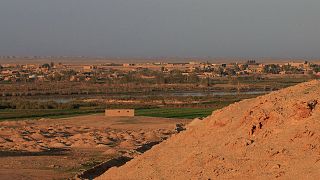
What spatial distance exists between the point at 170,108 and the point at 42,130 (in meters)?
17.3

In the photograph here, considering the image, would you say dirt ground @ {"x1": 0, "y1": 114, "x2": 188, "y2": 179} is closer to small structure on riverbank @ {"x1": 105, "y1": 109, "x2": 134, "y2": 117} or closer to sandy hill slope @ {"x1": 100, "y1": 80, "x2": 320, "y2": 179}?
small structure on riverbank @ {"x1": 105, "y1": 109, "x2": 134, "y2": 117}

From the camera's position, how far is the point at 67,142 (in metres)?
25.8

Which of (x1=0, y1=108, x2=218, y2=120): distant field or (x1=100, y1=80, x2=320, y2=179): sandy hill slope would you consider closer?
(x1=100, y1=80, x2=320, y2=179): sandy hill slope

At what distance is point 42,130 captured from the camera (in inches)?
1208

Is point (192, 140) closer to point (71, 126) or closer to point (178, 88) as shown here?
point (71, 126)

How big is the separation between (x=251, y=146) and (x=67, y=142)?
1461 cm

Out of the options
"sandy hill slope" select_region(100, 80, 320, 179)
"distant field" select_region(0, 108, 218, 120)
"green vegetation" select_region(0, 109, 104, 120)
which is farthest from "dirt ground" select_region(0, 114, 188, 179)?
"green vegetation" select_region(0, 109, 104, 120)

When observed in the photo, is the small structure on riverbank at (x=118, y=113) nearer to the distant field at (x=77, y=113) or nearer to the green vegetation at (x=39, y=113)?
the distant field at (x=77, y=113)

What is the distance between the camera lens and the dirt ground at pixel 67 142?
1889 cm

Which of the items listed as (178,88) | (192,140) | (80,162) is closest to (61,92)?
(178,88)

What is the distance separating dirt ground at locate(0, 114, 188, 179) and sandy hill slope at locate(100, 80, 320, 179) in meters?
4.38

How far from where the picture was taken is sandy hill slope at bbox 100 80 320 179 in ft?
37.2

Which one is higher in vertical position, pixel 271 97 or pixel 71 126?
pixel 271 97

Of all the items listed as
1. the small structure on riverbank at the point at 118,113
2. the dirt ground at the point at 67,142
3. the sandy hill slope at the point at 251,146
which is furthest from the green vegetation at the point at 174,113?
the sandy hill slope at the point at 251,146
